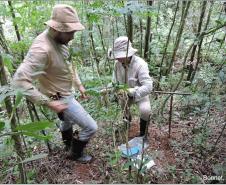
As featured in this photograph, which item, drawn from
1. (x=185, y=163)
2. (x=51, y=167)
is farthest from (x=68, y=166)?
(x=185, y=163)

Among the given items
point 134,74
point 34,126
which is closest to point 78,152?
point 134,74

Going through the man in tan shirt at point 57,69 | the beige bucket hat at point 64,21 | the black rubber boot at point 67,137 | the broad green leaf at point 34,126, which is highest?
the broad green leaf at point 34,126

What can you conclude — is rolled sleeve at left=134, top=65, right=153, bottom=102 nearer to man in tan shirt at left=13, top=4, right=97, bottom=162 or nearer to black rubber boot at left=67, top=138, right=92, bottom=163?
man in tan shirt at left=13, top=4, right=97, bottom=162

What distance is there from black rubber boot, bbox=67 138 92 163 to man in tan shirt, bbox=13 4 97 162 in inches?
0.4

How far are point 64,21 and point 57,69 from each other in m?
0.49

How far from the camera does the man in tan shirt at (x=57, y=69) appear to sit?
3.04m

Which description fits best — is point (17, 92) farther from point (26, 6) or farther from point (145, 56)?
point (145, 56)

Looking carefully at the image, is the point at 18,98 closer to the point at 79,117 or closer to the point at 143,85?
the point at 79,117

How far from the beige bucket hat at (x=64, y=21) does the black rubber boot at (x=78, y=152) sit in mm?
1270

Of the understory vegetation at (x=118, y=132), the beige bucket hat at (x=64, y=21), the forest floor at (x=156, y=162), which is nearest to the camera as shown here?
the understory vegetation at (x=118, y=132)

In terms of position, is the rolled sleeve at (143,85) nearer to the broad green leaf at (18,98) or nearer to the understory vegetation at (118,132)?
the understory vegetation at (118,132)

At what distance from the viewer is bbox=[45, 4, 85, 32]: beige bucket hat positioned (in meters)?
3.14

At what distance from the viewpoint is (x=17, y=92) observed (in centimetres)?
131

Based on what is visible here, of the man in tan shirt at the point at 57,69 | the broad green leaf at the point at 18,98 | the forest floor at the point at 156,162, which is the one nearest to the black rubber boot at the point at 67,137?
the forest floor at the point at 156,162
